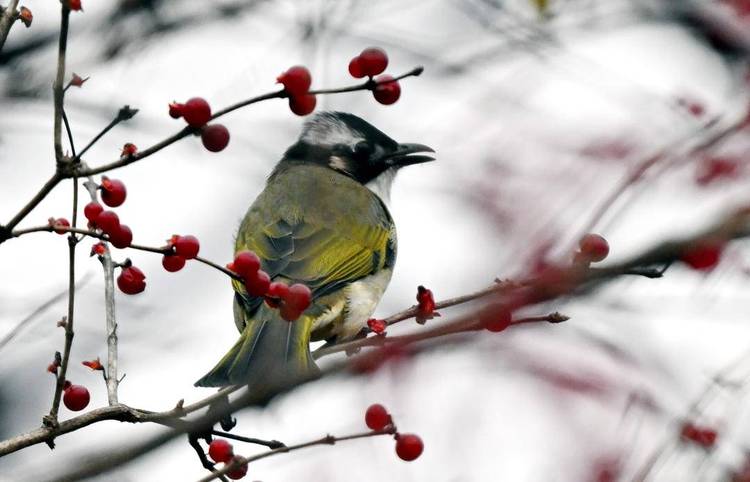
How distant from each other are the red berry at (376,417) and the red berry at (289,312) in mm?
358

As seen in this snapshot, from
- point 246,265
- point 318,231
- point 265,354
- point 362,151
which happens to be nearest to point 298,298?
point 246,265

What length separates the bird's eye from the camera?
7.21 m

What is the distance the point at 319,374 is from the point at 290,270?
3.88m

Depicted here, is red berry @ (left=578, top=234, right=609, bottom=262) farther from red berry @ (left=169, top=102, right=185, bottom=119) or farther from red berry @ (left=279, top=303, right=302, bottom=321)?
red berry @ (left=169, top=102, right=185, bottom=119)

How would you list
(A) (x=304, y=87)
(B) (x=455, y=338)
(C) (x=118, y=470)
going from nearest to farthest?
(C) (x=118, y=470) < (B) (x=455, y=338) < (A) (x=304, y=87)

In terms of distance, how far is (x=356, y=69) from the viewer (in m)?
2.96

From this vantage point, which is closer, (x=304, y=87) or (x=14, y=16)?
(x=304, y=87)

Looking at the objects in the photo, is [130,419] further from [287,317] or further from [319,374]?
[319,374]

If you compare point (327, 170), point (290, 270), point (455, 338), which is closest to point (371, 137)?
point (327, 170)

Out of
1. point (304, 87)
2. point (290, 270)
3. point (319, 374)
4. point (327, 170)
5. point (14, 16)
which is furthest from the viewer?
point (327, 170)

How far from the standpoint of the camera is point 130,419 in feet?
9.36

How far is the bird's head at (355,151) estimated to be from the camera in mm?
7070

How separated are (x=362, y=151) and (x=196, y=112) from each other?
480 cm

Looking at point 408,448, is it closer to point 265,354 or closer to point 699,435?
point 699,435
